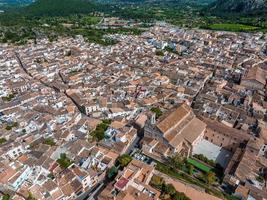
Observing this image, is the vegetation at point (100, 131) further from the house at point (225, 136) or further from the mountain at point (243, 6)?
the mountain at point (243, 6)

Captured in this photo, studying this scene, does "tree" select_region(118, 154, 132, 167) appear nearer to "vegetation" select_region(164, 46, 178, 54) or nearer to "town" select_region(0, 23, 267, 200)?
"town" select_region(0, 23, 267, 200)

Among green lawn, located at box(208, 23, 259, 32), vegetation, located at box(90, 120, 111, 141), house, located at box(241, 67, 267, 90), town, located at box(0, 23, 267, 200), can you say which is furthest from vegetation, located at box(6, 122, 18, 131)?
green lawn, located at box(208, 23, 259, 32)

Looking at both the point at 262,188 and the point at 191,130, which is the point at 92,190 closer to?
the point at 191,130

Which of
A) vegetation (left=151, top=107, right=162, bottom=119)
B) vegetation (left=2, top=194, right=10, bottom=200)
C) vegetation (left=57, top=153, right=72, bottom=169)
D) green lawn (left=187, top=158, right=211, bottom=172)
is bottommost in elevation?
vegetation (left=2, top=194, right=10, bottom=200)

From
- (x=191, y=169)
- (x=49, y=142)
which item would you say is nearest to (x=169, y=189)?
(x=191, y=169)

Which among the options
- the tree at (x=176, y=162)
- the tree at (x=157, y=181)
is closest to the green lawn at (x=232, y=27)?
the tree at (x=176, y=162)
